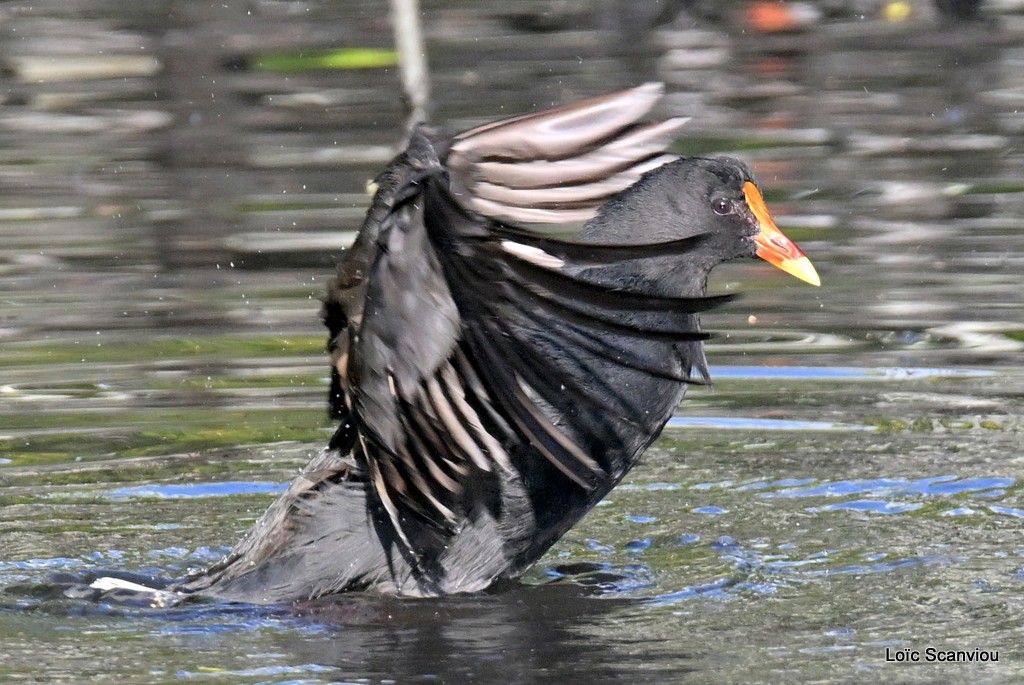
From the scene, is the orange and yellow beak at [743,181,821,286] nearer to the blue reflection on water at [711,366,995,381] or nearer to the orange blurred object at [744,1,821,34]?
the blue reflection on water at [711,366,995,381]

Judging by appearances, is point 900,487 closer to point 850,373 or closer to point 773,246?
point 773,246

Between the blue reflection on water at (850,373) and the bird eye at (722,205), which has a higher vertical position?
the bird eye at (722,205)

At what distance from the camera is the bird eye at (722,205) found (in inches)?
210

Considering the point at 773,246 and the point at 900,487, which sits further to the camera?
the point at 900,487

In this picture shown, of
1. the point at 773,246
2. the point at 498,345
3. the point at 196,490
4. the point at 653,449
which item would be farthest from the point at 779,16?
the point at 498,345

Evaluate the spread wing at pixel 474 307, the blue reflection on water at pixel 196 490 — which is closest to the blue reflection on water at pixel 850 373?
the blue reflection on water at pixel 196 490

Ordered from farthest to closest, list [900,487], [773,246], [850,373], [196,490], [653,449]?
[850,373] < [653,449] < [196,490] < [900,487] < [773,246]

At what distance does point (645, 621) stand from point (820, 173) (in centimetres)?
562

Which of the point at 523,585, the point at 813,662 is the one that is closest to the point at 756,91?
the point at 523,585

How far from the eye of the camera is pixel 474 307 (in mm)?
4207

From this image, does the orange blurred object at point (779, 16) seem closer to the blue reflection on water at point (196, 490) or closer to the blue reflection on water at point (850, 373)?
the blue reflection on water at point (850, 373)

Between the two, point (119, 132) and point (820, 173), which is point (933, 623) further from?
point (119, 132)

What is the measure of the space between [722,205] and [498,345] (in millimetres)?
1358

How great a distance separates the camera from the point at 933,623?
14.9ft
